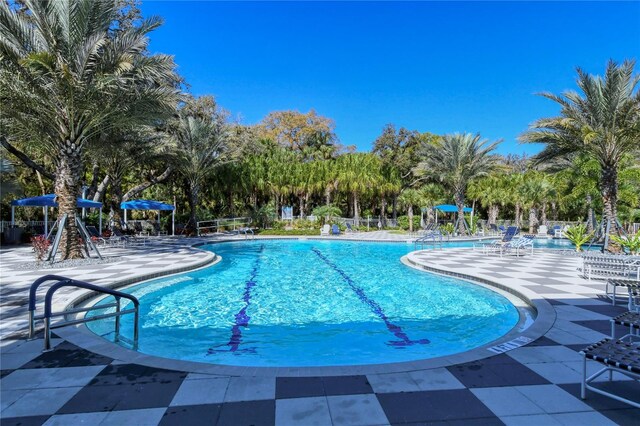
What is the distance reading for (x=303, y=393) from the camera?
3.42 meters

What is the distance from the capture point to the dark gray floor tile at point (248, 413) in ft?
9.58

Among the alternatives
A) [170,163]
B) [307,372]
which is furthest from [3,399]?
[170,163]

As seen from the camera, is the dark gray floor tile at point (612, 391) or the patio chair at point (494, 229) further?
the patio chair at point (494, 229)

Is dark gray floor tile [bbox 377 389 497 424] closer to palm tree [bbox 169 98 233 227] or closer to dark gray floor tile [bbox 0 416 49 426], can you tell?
dark gray floor tile [bbox 0 416 49 426]

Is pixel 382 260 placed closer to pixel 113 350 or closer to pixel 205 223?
pixel 113 350

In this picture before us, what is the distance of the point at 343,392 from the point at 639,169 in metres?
22.9

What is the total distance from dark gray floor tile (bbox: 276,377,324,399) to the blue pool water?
60.4 inches

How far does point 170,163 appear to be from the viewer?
79.9 ft

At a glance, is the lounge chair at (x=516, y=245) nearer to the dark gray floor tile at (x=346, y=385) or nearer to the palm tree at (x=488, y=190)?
the dark gray floor tile at (x=346, y=385)

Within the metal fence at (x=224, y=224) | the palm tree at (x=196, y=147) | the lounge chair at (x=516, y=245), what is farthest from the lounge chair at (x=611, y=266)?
the metal fence at (x=224, y=224)

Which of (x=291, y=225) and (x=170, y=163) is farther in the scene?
(x=291, y=225)

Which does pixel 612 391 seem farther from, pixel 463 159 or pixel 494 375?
pixel 463 159

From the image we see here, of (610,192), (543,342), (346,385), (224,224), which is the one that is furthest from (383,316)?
(224,224)

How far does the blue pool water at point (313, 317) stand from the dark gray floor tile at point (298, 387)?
153 cm
